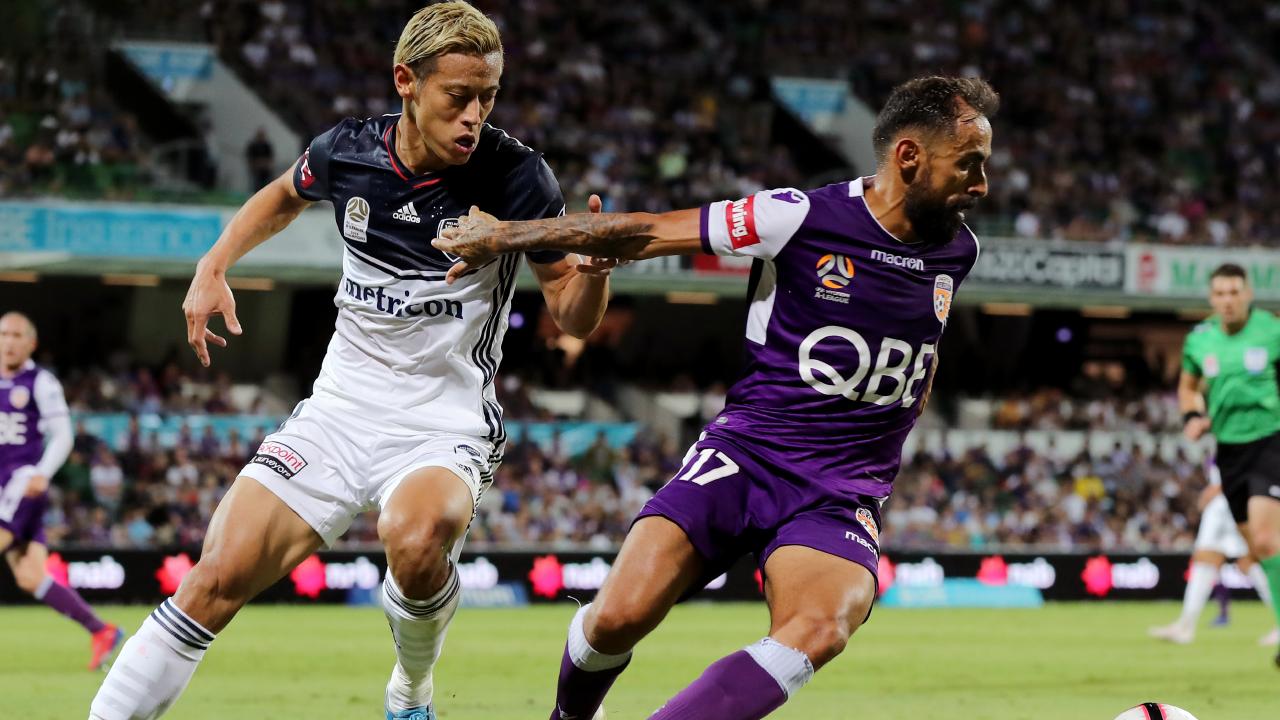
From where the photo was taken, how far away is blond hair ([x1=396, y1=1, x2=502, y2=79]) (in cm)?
568

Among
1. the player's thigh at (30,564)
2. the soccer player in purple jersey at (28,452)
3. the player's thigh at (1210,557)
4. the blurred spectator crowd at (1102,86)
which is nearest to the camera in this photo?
the soccer player in purple jersey at (28,452)

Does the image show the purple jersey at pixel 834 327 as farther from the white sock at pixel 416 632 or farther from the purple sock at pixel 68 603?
the purple sock at pixel 68 603

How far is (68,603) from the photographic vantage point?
449 inches

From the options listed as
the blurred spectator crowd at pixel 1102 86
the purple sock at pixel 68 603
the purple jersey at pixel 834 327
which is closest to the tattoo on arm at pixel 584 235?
the purple jersey at pixel 834 327

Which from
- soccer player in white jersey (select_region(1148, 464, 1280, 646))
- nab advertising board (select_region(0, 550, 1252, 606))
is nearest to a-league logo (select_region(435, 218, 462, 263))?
soccer player in white jersey (select_region(1148, 464, 1280, 646))

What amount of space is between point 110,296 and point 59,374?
2034 millimetres

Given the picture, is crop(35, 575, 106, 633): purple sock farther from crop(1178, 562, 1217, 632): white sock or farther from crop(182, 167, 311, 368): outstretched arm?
crop(1178, 562, 1217, 632): white sock

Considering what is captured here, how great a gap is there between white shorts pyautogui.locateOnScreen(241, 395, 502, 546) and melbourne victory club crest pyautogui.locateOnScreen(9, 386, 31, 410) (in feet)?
24.1

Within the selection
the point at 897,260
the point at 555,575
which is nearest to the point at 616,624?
the point at 897,260

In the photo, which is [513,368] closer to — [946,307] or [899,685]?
[899,685]

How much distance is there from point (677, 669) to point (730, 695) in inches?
260

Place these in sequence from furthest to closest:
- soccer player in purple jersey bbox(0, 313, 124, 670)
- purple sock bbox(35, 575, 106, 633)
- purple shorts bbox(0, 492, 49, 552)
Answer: purple shorts bbox(0, 492, 49, 552), soccer player in purple jersey bbox(0, 313, 124, 670), purple sock bbox(35, 575, 106, 633)

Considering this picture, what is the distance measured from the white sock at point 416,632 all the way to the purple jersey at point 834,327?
1.14 metres

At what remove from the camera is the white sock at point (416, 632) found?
19.1 ft
